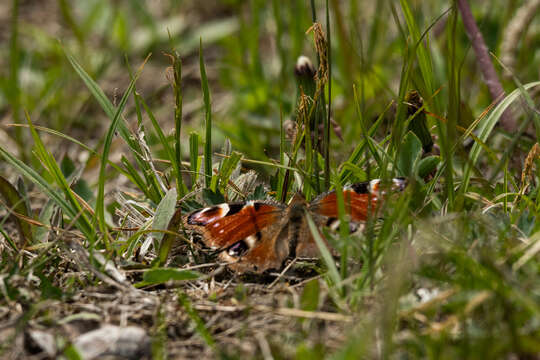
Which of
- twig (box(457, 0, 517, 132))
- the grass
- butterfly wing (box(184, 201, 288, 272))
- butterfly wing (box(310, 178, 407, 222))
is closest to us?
the grass

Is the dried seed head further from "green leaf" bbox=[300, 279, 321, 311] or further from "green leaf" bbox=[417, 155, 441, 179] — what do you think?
"green leaf" bbox=[300, 279, 321, 311]

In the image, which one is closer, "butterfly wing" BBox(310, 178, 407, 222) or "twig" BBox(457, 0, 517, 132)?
"butterfly wing" BBox(310, 178, 407, 222)

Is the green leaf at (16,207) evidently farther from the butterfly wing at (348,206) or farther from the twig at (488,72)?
the twig at (488,72)

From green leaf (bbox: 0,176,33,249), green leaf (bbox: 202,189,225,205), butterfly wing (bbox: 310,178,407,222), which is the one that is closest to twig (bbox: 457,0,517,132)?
butterfly wing (bbox: 310,178,407,222)

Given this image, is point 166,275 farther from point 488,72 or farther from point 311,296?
point 488,72

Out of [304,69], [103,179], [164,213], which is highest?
[304,69]

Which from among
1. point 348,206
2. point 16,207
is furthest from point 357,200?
point 16,207

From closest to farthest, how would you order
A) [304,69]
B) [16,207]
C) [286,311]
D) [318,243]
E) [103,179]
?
[286,311]
[318,243]
[103,179]
[16,207]
[304,69]
